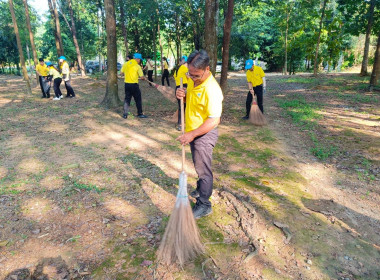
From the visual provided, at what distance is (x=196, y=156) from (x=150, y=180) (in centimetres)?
150

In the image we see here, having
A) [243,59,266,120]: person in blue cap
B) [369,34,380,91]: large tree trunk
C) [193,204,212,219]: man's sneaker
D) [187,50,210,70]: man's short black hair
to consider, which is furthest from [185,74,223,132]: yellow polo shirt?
[369,34,380,91]: large tree trunk

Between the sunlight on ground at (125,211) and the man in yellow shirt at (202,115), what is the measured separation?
0.73 meters

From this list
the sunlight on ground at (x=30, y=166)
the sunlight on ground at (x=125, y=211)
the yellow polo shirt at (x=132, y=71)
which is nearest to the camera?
the sunlight on ground at (x=125, y=211)

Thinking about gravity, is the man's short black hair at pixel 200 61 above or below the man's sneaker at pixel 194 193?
above

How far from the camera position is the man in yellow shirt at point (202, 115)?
2.86 meters

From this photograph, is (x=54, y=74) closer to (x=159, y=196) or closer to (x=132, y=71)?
(x=132, y=71)

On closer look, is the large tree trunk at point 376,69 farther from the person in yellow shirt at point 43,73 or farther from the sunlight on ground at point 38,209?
the person in yellow shirt at point 43,73

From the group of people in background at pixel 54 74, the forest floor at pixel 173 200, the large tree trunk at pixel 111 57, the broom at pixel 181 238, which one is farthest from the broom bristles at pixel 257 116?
the group of people in background at pixel 54 74

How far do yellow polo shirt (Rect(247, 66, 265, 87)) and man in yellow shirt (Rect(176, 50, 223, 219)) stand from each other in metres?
4.71

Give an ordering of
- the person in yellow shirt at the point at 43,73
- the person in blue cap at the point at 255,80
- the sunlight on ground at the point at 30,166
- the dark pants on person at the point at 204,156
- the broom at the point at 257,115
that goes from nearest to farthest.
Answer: the dark pants on person at the point at 204,156 → the sunlight on ground at the point at 30,166 → the person in blue cap at the point at 255,80 → the broom at the point at 257,115 → the person in yellow shirt at the point at 43,73

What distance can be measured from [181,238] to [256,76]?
5964 mm

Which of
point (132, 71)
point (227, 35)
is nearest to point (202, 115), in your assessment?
point (132, 71)

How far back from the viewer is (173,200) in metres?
3.81

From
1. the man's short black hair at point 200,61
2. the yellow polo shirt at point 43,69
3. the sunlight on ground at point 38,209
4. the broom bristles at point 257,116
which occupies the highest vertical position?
the yellow polo shirt at point 43,69
